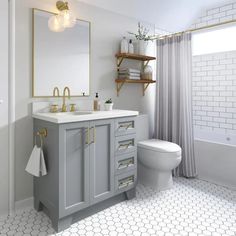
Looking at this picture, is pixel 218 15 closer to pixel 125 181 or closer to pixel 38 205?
pixel 125 181

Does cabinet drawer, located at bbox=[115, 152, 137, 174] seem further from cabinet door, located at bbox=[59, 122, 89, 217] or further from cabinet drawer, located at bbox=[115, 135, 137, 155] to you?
cabinet door, located at bbox=[59, 122, 89, 217]

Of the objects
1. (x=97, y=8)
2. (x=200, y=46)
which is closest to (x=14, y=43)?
(x=97, y=8)

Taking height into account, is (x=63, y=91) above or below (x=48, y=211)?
above

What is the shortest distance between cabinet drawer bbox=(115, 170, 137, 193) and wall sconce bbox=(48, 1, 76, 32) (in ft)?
5.25

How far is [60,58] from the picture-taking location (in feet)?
8.11

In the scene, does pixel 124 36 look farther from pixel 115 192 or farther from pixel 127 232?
pixel 127 232

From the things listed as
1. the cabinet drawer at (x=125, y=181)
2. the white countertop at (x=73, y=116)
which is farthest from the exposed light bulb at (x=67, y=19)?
the cabinet drawer at (x=125, y=181)

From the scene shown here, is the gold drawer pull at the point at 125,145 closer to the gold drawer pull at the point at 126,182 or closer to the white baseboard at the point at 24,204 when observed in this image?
the gold drawer pull at the point at 126,182

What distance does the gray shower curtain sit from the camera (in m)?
3.01

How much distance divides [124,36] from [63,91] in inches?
46.8

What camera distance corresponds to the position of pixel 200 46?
3812mm

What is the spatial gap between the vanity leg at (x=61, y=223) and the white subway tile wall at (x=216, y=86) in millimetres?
2657

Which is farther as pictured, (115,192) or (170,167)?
(170,167)

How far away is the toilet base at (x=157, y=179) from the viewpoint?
279 centimetres
